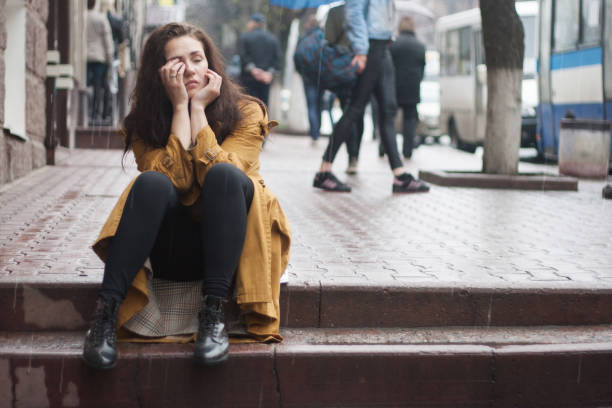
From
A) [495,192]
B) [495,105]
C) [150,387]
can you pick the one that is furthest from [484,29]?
[150,387]

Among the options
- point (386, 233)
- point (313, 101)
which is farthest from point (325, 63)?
point (313, 101)

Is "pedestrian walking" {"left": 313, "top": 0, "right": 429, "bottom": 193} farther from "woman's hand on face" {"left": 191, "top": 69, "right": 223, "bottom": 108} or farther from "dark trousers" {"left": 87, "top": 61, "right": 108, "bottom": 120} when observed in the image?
"dark trousers" {"left": 87, "top": 61, "right": 108, "bottom": 120}

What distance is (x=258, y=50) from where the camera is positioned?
14453 millimetres

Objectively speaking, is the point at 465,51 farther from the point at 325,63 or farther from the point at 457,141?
the point at 325,63

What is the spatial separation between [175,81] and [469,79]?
15003mm

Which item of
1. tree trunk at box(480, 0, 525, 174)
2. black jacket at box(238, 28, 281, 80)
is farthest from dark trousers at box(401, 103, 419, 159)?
tree trunk at box(480, 0, 525, 174)

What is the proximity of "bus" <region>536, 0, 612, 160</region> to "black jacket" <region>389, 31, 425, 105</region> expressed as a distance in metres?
2.16

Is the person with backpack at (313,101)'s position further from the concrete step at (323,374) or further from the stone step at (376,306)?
the concrete step at (323,374)

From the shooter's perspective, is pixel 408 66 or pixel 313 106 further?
pixel 313 106

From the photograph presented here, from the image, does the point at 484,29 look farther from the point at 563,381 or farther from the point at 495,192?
the point at 563,381

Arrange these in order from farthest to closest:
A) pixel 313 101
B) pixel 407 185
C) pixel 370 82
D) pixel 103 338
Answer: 1. pixel 313 101
2. pixel 407 185
3. pixel 370 82
4. pixel 103 338

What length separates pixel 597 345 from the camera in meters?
3.81

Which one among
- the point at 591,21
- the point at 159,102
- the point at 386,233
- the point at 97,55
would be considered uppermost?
→ the point at 591,21

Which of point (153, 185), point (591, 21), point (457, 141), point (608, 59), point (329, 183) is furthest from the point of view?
point (457, 141)
